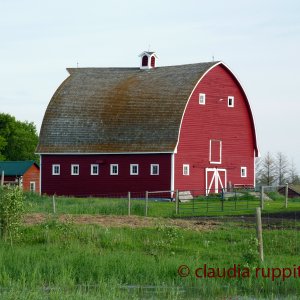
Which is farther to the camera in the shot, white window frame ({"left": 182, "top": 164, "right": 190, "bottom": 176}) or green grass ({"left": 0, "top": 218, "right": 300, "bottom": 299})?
white window frame ({"left": 182, "top": 164, "right": 190, "bottom": 176})

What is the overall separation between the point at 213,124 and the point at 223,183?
3.71 metres

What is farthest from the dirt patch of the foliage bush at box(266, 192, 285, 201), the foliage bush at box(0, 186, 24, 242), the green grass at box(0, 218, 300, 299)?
the foliage bush at box(266, 192, 285, 201)

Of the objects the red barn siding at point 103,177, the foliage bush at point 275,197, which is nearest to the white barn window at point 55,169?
the red barn siding at point 103,177

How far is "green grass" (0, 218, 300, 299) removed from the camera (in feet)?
51.7

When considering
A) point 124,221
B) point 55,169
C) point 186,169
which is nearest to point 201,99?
point 186,169

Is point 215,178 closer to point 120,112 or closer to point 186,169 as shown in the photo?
point 186,169

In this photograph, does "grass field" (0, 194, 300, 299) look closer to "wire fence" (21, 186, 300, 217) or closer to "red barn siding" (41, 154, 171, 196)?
"wire fence" (21, 186, 300, 217)

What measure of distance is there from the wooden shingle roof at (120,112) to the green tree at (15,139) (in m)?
32.6

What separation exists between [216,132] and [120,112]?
19.5 feet

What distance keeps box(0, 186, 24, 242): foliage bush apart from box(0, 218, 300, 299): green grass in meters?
0.41

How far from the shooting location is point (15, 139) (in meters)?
86.3

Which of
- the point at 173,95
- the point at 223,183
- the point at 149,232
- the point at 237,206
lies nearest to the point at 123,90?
the point at 173,95

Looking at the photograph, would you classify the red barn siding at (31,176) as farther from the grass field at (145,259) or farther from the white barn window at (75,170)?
the grass field at (145,259)

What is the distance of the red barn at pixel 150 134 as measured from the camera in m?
A: 48.6
